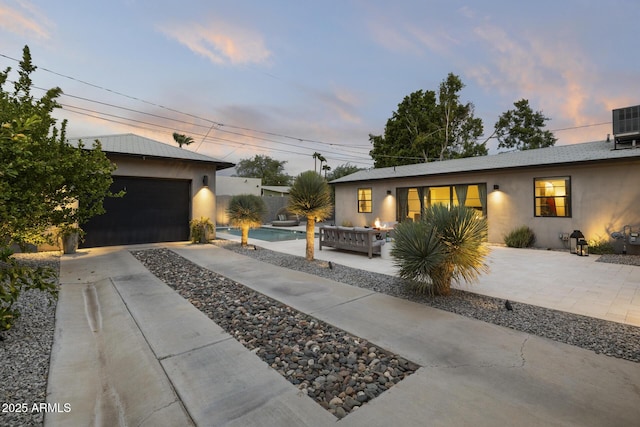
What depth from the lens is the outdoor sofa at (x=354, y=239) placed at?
26.2ft

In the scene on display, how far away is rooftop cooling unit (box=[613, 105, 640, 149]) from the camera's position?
8633 mm

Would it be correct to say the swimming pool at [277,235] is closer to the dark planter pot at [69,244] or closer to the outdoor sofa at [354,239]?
the outdoor sofa at [354,239]

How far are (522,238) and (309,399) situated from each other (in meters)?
10.6

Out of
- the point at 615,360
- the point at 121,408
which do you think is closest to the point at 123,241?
the point at 121,408

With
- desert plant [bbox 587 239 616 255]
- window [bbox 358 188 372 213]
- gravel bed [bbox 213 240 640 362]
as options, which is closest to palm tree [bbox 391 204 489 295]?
gravel bed [bbox 213 240 640 362]

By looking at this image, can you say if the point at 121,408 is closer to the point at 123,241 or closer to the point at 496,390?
the point at 496,390

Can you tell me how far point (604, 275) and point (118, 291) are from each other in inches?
381

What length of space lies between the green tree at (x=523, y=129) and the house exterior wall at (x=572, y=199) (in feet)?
64.6

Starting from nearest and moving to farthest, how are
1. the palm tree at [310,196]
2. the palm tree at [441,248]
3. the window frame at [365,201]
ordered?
the palm tree at [441,248]
the palm tree at [310,196]
the window frame at [365,201]

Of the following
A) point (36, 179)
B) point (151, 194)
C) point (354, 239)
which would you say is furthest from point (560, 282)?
point (151, 194)

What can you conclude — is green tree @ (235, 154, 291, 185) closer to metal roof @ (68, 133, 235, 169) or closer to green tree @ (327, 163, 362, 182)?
green tree @ (327, 163, 362, 182)

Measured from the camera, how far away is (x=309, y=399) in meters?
2.03

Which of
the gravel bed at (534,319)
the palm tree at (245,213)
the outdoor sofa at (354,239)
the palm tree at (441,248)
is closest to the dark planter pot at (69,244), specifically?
the palm tree at (245,213)

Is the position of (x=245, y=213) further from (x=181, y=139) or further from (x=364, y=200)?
(x=181, y=139)
